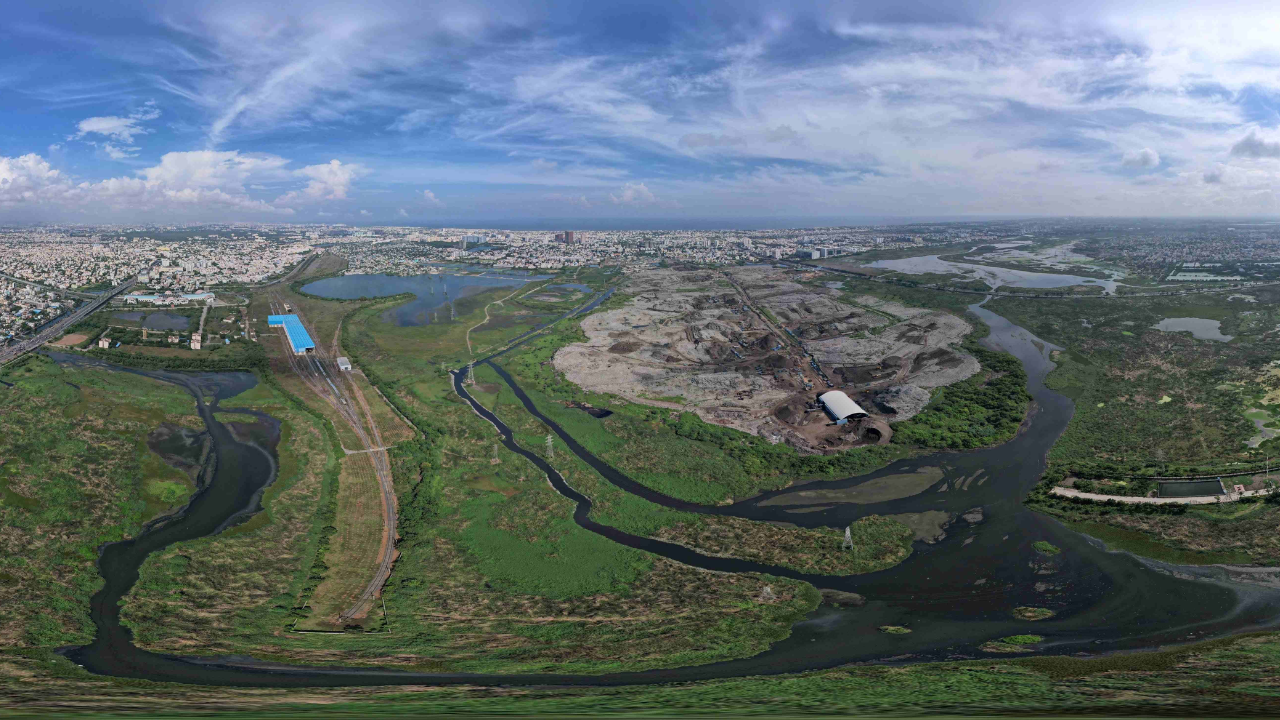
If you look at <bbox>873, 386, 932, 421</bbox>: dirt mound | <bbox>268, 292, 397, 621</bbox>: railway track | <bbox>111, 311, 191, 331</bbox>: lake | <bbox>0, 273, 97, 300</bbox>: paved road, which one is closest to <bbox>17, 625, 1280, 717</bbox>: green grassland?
<bbox>268, 292, 397, 621</bbox>: railway track

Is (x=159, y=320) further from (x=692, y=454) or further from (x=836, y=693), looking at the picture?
(x=836, y=693)

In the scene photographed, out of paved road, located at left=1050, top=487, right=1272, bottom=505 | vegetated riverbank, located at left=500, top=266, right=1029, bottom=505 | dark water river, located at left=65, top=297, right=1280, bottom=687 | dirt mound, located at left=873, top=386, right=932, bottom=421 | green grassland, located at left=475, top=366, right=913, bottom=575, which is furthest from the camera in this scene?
dirt mound, located at left=873, top=386, right=932, bottom=421

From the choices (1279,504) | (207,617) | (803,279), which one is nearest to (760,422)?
(1279,504)

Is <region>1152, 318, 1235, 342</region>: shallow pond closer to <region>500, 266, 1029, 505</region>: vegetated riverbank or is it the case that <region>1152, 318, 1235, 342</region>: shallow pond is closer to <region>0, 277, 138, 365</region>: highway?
<region>500, 266, 1029, 505</region>: vegetated riverbank

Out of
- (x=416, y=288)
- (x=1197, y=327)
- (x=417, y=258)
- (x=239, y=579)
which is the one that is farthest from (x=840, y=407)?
(x=417, y=258)

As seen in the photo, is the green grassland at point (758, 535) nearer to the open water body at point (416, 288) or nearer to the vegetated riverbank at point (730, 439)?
the vegetated riverbank at point (730, 439)

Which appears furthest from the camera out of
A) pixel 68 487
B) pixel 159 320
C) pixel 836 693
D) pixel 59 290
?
pixel 59 290
